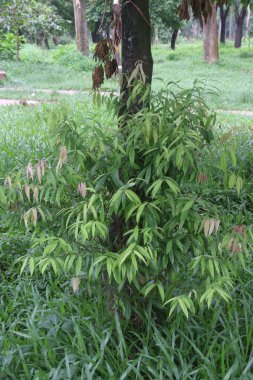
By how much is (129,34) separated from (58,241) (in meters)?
1.15

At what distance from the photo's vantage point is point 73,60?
2017 cm

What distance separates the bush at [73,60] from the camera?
63.3ft

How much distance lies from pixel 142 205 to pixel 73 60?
18.6 m

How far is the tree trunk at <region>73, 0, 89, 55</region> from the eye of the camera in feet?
70.0

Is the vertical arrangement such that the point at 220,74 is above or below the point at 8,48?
below

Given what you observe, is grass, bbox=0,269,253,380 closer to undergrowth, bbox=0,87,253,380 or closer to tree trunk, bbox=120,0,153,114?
undergrowth, bbox=0,87,253,380

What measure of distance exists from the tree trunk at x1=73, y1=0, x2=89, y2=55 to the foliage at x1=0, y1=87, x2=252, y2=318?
19.8 m

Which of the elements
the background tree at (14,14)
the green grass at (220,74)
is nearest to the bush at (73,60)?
the green grass at (220,74)

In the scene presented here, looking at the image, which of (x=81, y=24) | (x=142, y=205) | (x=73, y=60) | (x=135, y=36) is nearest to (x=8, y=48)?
(x=73, y=60)

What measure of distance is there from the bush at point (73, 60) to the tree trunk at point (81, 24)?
1.29 ft

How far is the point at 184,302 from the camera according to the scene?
91.2 inches

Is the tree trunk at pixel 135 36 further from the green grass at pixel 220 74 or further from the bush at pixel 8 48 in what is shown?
the bush at pixel 8 48

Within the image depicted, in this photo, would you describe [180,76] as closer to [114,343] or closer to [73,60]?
[73,60]

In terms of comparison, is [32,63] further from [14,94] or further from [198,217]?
[198,217]
